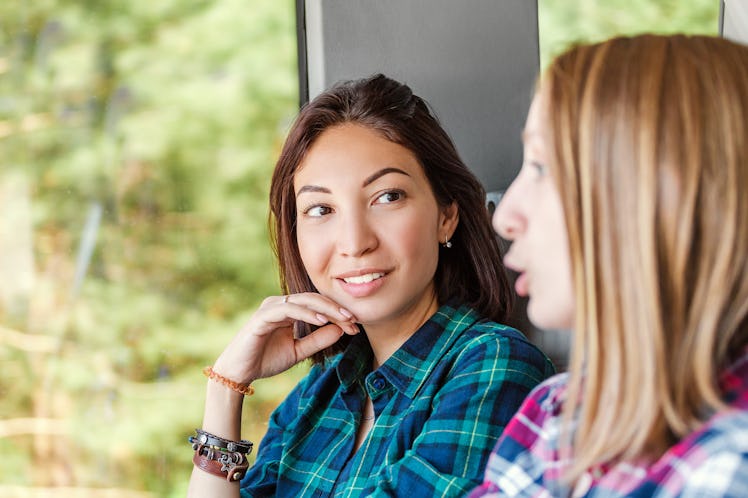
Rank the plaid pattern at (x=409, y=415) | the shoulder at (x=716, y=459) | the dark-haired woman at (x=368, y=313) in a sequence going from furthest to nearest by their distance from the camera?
the dark-haired woman at (x=368, y=313)
the plaid pattern at (x=409, y=415)
the shoulder at (x=716, y=459)

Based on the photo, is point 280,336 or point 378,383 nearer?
point 378,383

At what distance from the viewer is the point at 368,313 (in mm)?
1714

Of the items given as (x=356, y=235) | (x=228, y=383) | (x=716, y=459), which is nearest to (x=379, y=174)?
(x=356, y=235)

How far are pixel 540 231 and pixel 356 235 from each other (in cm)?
74

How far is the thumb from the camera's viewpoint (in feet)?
6.18

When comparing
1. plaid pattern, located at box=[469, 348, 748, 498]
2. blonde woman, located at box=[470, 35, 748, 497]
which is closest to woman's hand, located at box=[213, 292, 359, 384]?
plaid pattern, located at box=[469, 348, 748, 498]

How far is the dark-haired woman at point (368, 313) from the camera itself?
1.60 metres

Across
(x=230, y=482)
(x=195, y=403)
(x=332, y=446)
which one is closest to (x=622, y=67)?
(x=332, y=446)

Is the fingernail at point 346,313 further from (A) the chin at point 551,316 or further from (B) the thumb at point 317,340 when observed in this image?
(A) the chin at point 551,316

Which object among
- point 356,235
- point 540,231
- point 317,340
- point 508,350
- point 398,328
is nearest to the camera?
point 540,231

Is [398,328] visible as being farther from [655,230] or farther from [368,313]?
[655,230]

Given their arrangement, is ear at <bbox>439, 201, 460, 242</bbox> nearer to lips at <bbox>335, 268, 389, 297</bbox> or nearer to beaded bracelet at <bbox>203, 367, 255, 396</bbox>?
lips at <bbox>335, 268, 389, 297</bbox>

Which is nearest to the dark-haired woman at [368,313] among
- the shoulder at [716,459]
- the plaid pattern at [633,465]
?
the plaid pattern at [633,465]

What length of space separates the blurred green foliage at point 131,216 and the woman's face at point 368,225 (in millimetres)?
979
